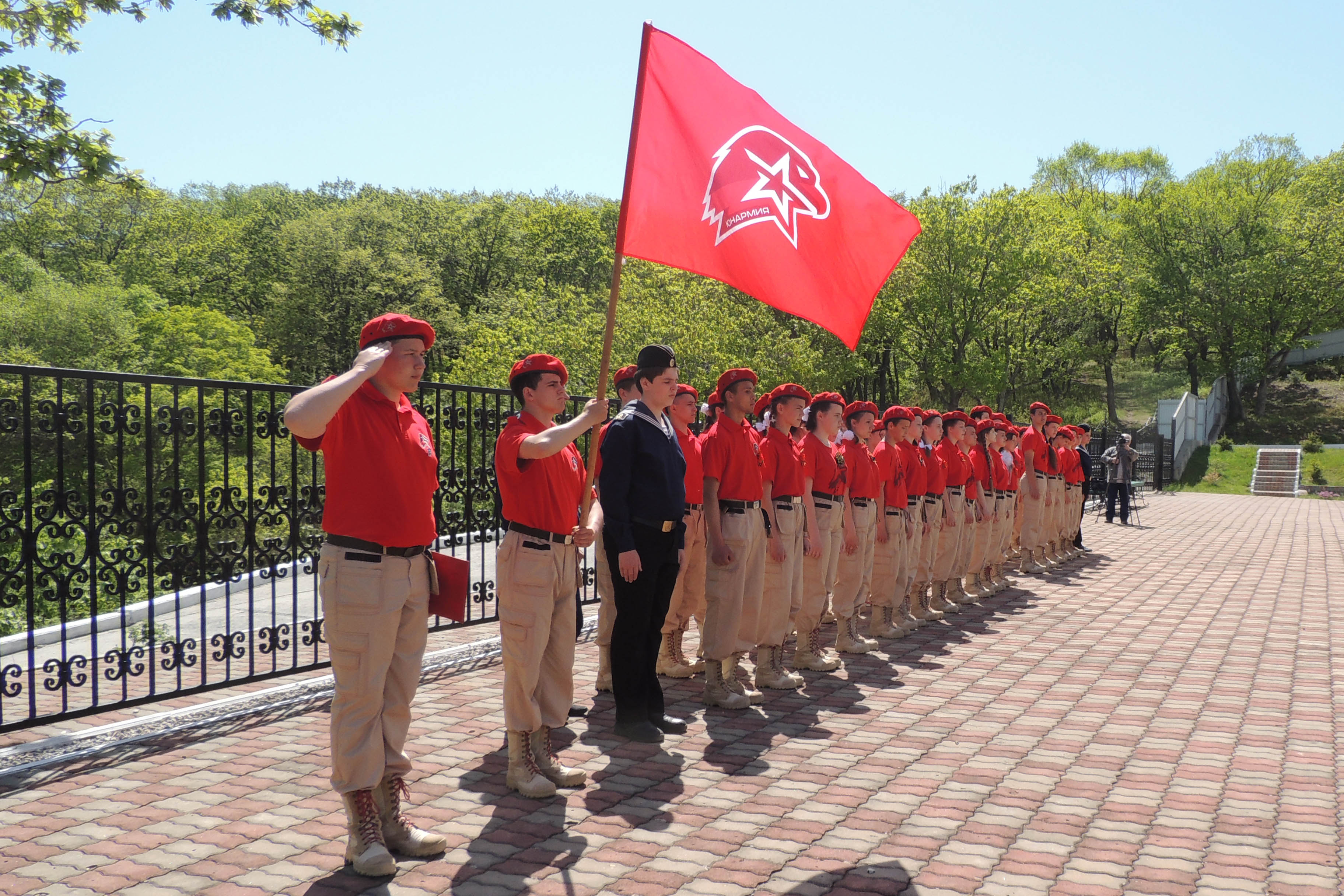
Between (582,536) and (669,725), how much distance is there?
1.84 metres

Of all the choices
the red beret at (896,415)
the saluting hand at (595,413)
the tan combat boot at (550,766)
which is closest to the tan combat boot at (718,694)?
the tan combat boot at (550,766)

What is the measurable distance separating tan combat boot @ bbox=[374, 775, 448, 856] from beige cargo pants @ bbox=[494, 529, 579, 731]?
2.36 ft

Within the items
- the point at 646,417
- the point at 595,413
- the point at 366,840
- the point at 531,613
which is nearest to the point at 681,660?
the point at 646,417

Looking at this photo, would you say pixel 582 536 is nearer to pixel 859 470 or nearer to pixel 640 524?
pixel 640 524

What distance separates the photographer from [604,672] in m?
7.32

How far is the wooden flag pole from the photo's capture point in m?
4.70

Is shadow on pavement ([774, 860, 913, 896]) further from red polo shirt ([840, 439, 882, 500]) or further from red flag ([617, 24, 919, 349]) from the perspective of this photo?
red polo shirt ([840, 439, 882, 500])

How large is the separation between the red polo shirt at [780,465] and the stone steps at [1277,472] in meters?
35.6

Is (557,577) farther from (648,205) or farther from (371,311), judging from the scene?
(371,311)

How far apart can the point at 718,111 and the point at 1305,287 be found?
5386 centimetres

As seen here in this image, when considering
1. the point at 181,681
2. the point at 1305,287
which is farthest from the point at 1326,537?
the point at 1305,287

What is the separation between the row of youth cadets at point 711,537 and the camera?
4.91 m

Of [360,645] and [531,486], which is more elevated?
[531,486]

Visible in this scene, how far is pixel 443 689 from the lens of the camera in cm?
720
